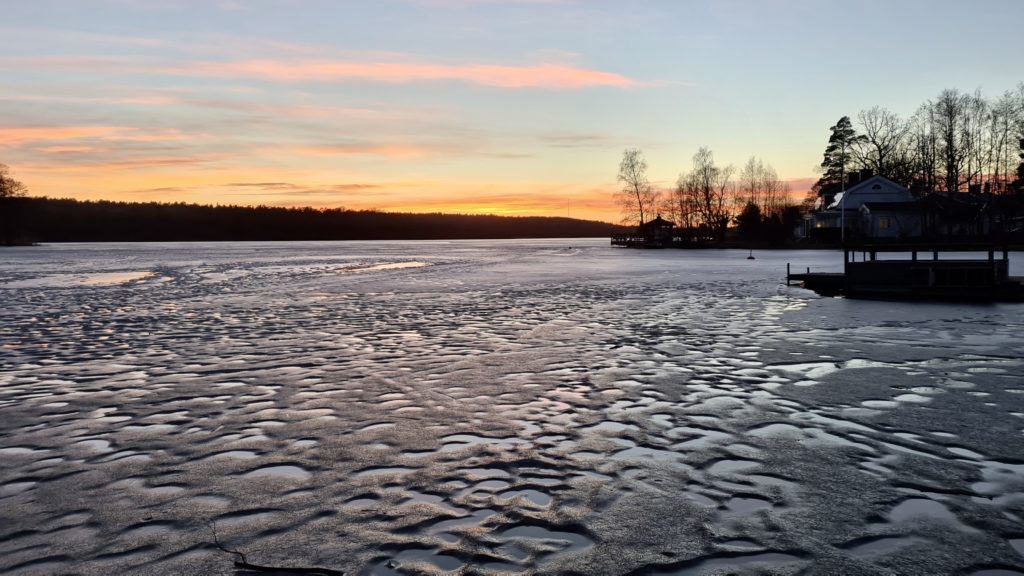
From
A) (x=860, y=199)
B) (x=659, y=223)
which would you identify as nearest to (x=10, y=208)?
(x=659, y=223)

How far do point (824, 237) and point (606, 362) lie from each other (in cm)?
7808

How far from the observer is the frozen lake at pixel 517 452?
14.0 feet

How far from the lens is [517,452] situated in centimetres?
623

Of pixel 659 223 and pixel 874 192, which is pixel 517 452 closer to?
pixel 874 192

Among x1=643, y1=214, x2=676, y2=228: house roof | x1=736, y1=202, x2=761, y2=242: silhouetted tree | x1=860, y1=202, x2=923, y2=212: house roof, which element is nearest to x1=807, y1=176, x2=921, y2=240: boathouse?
x1=860, y1=202, x2=923, y2=212: house roof

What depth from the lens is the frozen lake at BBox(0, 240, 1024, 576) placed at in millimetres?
4277

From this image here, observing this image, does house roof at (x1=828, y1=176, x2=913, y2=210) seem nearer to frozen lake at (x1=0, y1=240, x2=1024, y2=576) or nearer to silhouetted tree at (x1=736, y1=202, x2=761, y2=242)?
silhouetted tree at (x1=736, y1=202, x2=761, y2=242)

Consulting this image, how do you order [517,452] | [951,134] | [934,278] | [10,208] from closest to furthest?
1. [517,452]
2. [934,278]
3. [951,134]
4. [10,208]

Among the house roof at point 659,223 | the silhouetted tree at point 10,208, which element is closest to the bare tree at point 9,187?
the silhouetted tree at point 10,208

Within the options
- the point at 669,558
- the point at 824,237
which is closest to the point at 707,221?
the point at 824,237

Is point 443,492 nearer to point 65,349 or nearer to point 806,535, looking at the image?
point 806,535

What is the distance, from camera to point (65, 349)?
12453mm

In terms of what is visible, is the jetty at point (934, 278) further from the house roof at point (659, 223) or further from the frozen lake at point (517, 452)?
the house roof at point (659, 223)

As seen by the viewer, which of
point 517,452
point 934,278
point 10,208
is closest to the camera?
point 517,452
